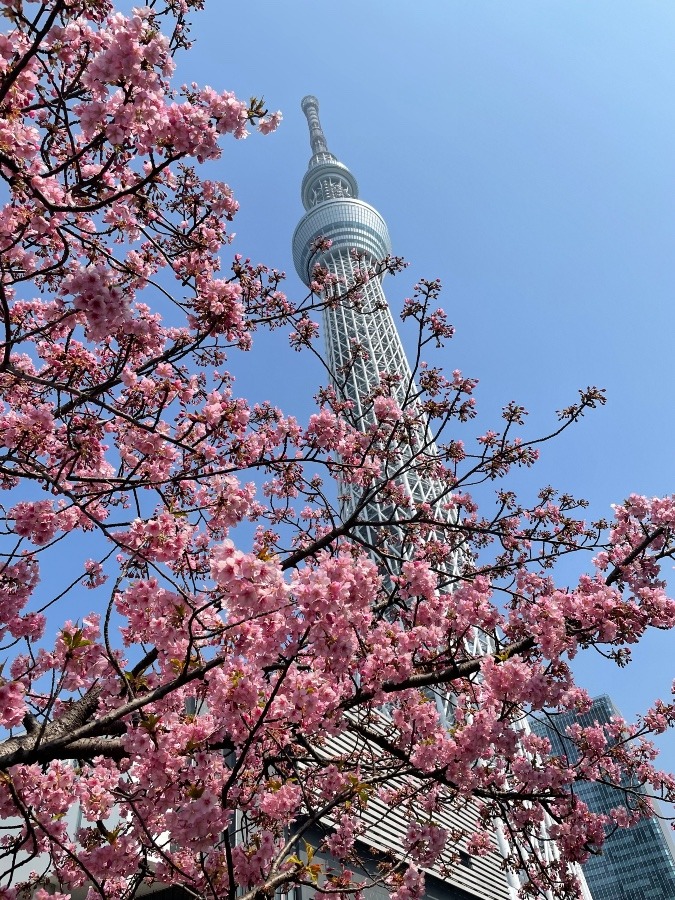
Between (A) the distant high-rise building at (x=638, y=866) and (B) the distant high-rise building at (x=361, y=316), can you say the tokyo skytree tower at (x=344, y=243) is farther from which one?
(A) the distant high-rise building at (x=638, y=866)

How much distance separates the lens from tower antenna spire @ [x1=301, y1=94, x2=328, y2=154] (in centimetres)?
9838

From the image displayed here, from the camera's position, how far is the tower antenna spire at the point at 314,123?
3873 inches


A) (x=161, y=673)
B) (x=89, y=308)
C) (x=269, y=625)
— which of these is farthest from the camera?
(x=161, y=673)

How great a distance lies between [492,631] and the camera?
16.4 feet

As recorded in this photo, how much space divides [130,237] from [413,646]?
3.58 metres

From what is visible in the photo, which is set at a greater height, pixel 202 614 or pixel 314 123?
pixel 314 123

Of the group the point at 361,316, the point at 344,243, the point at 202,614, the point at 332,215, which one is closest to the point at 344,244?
the point at 344,243

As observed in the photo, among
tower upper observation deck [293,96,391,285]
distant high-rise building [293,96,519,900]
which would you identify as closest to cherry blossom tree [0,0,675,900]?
distant high-rise building [293,96,519,900]

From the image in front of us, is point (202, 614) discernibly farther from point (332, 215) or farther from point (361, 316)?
point (332, 215)

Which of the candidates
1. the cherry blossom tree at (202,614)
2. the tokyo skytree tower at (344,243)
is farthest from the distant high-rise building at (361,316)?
the cherry blossom tree at (202,614)

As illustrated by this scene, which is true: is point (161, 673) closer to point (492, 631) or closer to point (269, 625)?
point (269, 625)

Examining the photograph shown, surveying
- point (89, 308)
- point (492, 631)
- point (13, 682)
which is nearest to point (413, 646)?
point (492, 631)

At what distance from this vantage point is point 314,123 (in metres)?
101

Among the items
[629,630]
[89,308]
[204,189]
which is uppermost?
[204,189]
